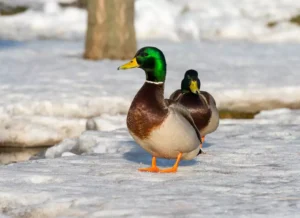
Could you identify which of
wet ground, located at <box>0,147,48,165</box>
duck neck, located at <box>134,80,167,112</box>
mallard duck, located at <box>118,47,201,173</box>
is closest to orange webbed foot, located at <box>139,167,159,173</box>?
mallard duck, located at <box>118,47,201,173</box>

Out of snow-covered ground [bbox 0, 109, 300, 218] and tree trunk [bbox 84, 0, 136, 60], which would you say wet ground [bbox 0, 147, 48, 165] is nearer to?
snow-covered ground [bbox 0, 109, 300, 218]

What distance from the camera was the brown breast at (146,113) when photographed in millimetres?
5848

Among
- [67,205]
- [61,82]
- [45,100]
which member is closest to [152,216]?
[67,205]

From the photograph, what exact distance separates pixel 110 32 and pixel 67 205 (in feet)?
32.7

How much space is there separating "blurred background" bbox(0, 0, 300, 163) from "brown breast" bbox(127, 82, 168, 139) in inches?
97.9

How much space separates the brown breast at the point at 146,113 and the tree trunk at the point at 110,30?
8774 mm

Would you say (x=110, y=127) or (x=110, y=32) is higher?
(x=110, y=32)

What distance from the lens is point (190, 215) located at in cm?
478

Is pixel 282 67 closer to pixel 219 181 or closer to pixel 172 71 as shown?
pixel 172 71

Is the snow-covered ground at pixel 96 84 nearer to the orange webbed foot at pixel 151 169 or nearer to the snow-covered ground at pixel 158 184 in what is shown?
the snow-covered ground at pixel 158 184

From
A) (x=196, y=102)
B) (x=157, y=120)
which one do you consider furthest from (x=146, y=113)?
(x=196, y=102)

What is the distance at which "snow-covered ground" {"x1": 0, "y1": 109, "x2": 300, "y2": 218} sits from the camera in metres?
4.95

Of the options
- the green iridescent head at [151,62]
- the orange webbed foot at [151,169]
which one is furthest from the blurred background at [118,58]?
the green iridescent head at [151,62]

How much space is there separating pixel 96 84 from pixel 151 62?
19.6ft
